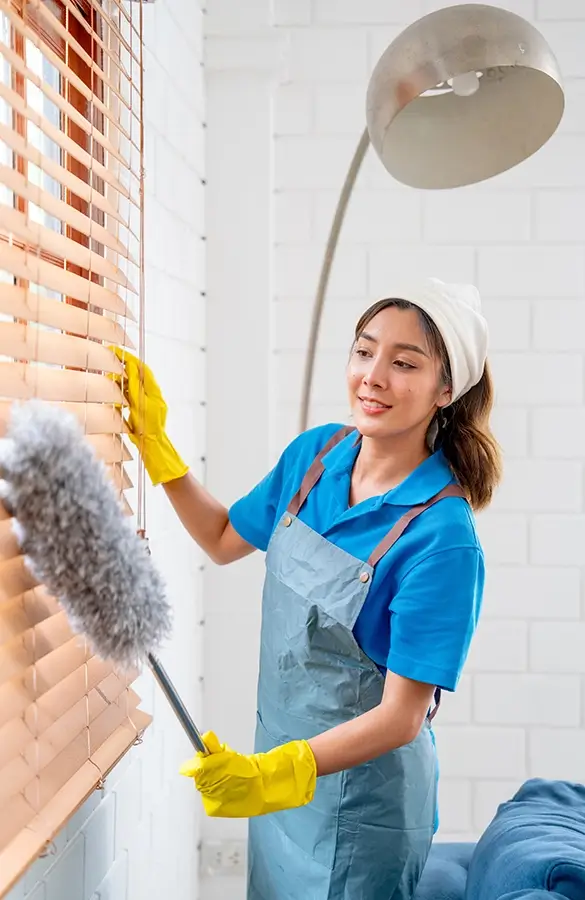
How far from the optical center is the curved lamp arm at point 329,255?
1763mm

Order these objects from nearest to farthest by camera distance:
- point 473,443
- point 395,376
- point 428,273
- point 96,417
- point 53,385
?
point 53,385 → point 96,417 → point 395,376 → point 473,443 → point 428,273

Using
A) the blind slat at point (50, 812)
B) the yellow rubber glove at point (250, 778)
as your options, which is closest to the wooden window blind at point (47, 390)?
the blind slat at point (50, 812)

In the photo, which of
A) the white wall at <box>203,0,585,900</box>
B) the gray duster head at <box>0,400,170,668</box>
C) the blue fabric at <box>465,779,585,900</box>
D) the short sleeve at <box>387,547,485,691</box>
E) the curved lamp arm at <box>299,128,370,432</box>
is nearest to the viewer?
the gray duster head at <box>0,400,170,668</box>

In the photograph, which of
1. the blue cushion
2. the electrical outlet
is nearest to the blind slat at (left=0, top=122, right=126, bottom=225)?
the blue cushion

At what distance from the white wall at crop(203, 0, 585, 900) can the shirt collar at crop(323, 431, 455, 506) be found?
736 mm

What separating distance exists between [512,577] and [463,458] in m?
0.88

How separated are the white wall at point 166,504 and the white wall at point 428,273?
9 centimetres

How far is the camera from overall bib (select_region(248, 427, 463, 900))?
148 cm

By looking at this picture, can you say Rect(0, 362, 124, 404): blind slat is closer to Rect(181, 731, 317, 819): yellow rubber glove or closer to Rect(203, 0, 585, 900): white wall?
Rect(181, 731, 317, 819): yellow rubber glove

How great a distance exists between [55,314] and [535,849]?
0.98 m

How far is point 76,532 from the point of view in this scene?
871mm

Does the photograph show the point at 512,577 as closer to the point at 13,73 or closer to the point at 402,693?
the point at 402,693

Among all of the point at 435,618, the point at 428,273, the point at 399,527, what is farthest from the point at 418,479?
the point at 428,273

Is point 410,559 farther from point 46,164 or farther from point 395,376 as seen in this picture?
point 46,164
